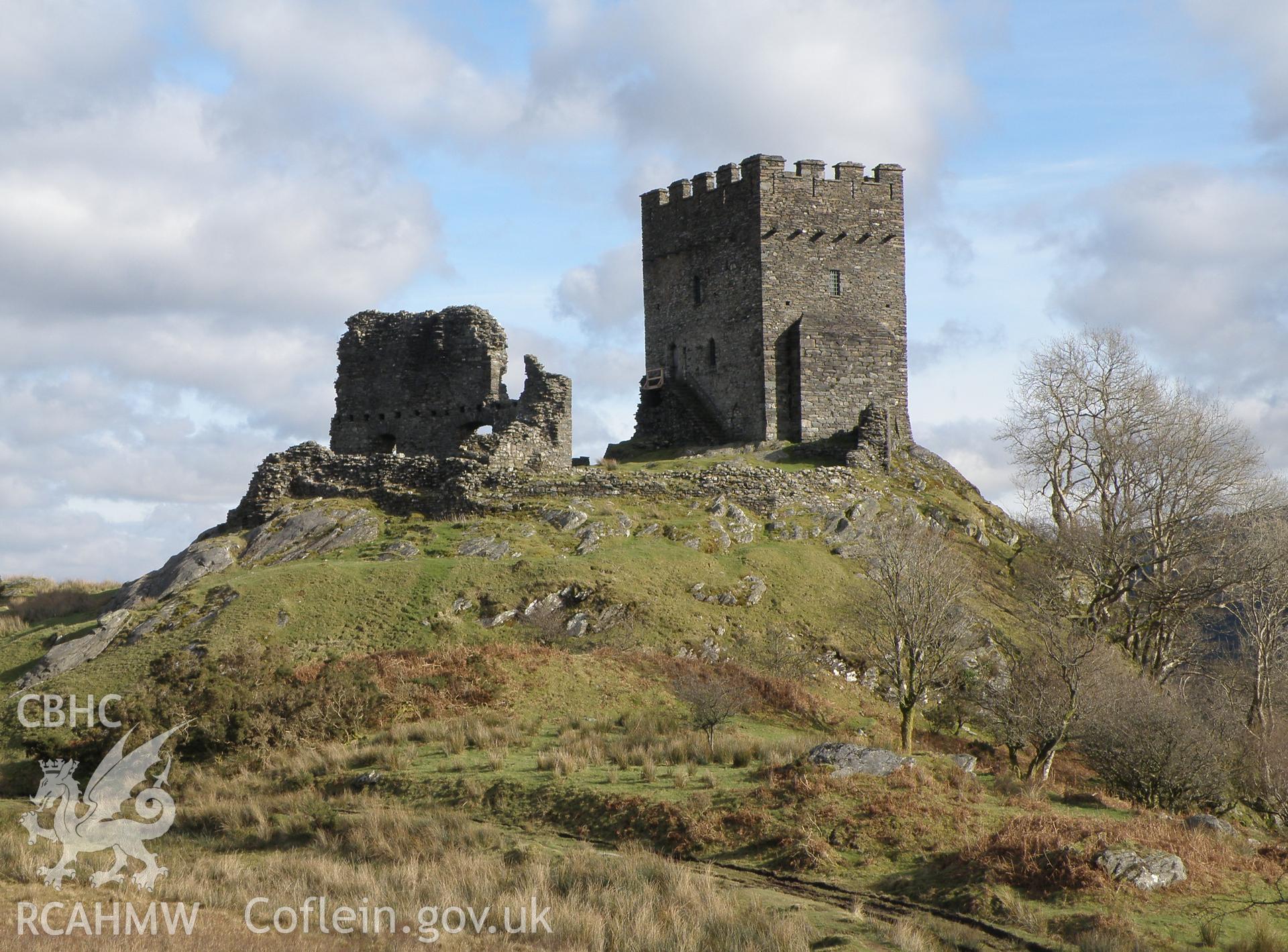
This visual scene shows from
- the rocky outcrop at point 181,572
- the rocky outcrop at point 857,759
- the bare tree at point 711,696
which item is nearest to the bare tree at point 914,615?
the bare tree at point 711,696

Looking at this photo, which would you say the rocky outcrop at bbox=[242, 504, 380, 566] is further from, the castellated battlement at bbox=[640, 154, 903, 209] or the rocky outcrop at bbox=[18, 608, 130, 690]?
the castellated battlement at bbox=[640, 154, 903, 209]

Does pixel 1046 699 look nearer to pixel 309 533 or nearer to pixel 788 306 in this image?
pixel 309 533

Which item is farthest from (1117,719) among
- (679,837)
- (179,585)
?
(179,585)

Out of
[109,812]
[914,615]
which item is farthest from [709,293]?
[109,812]

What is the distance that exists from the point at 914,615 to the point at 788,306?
19.9 metres

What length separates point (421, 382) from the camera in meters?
45.9

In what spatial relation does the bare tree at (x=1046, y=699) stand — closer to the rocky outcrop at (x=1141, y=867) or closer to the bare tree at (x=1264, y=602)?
the bare tree at (x=1264, y=602)

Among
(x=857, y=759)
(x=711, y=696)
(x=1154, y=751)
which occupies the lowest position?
(x=1154, y=751)

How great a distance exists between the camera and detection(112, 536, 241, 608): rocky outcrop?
1395 inches

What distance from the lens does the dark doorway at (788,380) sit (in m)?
45.9

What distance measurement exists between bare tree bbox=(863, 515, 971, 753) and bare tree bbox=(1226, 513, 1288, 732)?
372 inches

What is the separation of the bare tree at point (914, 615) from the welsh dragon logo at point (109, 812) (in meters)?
15.1

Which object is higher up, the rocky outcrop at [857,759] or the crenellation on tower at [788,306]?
the crenellation on tower at [788,306]

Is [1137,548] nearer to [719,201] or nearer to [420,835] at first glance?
[719,201]
